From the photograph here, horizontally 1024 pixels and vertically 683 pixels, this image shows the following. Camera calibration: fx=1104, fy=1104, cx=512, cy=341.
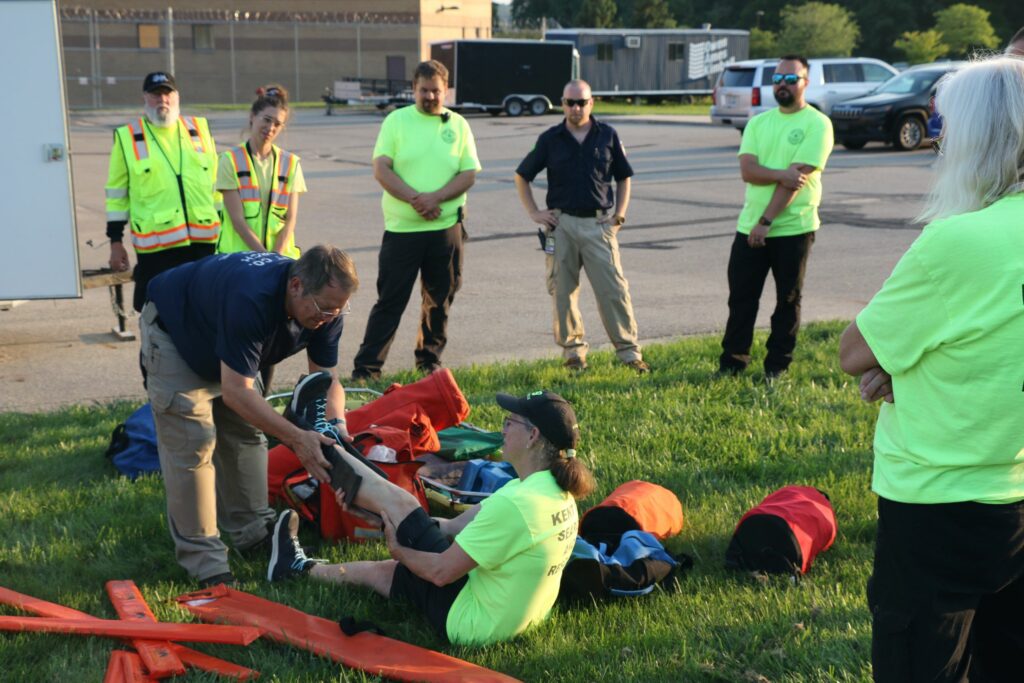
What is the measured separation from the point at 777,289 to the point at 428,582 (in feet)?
13.6

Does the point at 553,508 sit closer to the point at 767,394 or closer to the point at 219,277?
the point at 219,277

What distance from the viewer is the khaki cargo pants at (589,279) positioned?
328 inches

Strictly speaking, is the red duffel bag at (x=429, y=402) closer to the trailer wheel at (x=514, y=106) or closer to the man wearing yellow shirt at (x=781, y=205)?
the man wearing yellow shirt at (x=781, y=205)

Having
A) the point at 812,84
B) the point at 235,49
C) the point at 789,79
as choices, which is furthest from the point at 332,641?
the point at 235,49

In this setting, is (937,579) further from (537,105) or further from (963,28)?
(963,28)

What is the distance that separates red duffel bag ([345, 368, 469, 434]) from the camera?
6.25 meters

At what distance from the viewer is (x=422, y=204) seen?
789 centimetres

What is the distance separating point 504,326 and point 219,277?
575 centimetres

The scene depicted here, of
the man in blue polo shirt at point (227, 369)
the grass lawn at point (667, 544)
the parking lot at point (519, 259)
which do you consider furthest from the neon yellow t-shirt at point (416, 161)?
the man in blue polo shirt at point (227, 369)

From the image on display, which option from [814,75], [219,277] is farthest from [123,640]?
[814,75]

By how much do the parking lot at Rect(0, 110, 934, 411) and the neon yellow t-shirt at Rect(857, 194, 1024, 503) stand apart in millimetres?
6207

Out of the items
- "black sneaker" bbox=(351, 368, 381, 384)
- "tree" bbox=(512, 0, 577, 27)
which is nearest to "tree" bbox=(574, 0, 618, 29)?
"tree" bbox=(512, 0, 577, 27)

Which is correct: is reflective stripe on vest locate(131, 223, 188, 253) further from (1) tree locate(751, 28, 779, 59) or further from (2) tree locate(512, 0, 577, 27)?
(2) tree locate(512, 0, 577, 27)

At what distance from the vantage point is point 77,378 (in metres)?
8.45
